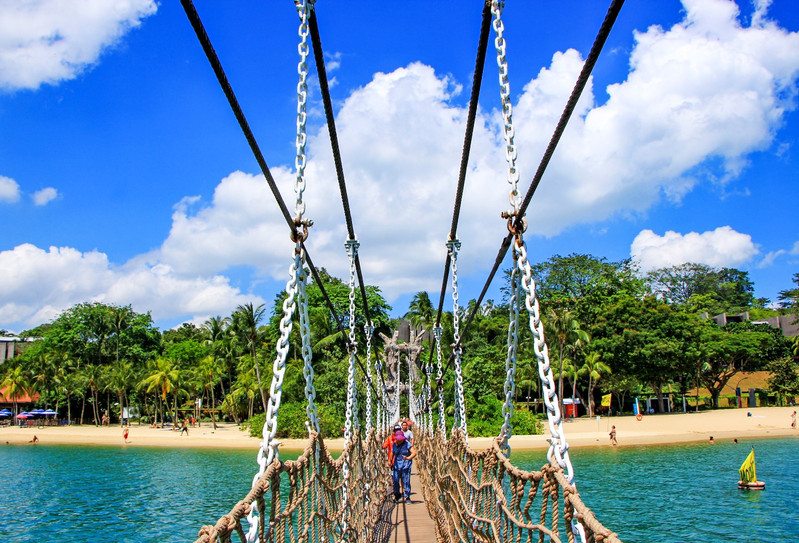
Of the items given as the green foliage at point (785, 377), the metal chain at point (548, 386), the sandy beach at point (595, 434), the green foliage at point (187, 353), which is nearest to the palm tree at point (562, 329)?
the sandy beach at point (595, 434)

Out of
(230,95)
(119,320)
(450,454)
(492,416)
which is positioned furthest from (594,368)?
(119,320)

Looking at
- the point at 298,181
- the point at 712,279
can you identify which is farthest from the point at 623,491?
the point at 712,279

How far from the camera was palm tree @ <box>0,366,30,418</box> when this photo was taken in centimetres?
3272

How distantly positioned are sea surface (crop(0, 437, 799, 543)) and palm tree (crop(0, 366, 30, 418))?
44.7 feet

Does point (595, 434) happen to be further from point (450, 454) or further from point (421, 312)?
point (450, 454)

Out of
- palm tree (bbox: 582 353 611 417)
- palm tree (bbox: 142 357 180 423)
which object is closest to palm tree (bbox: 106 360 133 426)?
palm tree (bbox: 142 357 180 423)

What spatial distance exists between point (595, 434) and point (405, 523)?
18.3 meters

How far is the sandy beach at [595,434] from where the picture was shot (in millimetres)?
20719

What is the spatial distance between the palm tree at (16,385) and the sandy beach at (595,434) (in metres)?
3.46

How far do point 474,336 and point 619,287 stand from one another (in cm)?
1327

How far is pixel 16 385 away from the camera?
32.8m

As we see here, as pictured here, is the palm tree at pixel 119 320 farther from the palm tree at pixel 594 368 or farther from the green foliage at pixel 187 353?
the palm tree at pixel 594 368

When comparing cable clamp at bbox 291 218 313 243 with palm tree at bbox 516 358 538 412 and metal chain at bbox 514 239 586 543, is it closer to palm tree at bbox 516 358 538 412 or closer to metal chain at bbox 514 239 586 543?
metal chain at bbox 514 239 586 543

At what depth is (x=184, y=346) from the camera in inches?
1512
